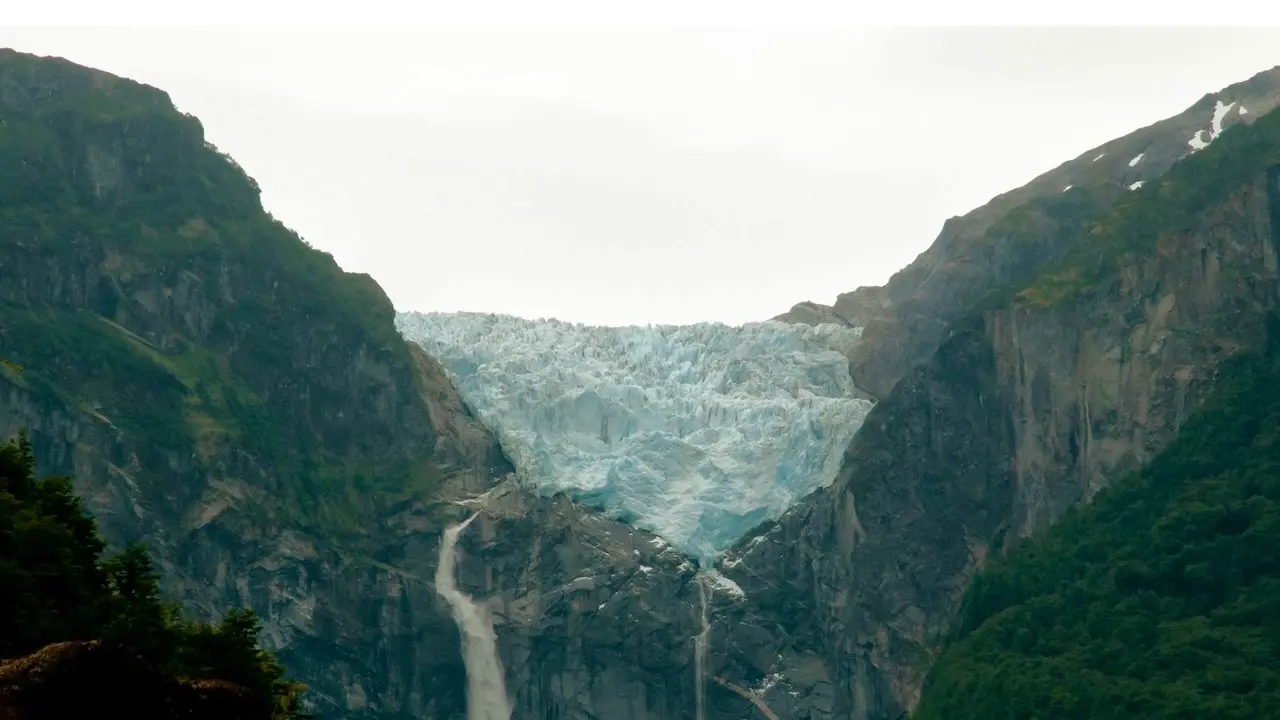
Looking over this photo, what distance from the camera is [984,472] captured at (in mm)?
144500

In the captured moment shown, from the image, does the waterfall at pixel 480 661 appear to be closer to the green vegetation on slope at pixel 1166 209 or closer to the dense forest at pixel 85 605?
the green vegetation on slope at pixel 1166 209

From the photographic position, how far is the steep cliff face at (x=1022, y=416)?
137 meters

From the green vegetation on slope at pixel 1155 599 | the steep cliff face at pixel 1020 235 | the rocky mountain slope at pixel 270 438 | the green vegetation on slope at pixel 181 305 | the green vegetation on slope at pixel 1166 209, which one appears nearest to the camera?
the green vegetation on slope at pixel 1155 599

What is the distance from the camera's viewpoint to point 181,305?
148m

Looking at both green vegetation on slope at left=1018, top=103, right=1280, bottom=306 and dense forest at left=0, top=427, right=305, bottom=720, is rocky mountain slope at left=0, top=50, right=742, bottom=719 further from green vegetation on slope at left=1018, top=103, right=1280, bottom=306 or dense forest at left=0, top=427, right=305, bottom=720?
dense forest at left=0, top=427, right=305, bottom=720

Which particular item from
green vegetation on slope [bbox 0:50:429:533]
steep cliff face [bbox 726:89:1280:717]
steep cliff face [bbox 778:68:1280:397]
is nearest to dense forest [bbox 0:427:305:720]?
green vegetation on slope [bbox 0:50:429:533]

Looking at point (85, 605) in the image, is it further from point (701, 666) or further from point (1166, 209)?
point (1166, 209)

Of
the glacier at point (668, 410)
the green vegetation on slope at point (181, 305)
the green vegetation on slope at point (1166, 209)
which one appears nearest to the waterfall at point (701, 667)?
the glacier at point (668, 410)

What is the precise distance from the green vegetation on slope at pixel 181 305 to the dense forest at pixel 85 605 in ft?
265

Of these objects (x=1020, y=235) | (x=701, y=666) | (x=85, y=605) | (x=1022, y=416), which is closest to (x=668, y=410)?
(x=701, y=666)

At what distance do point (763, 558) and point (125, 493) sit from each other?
38339mm

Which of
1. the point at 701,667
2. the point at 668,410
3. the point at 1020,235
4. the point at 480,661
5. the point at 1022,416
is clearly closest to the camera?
the point at 1022,416

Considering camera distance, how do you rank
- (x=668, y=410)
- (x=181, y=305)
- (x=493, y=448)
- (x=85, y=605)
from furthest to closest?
1. (x=668, y=410)
2. (x=493, y=448)
3. (x=181, y=305)
4. (x=85, y=605)

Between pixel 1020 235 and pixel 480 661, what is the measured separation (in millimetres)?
47618
